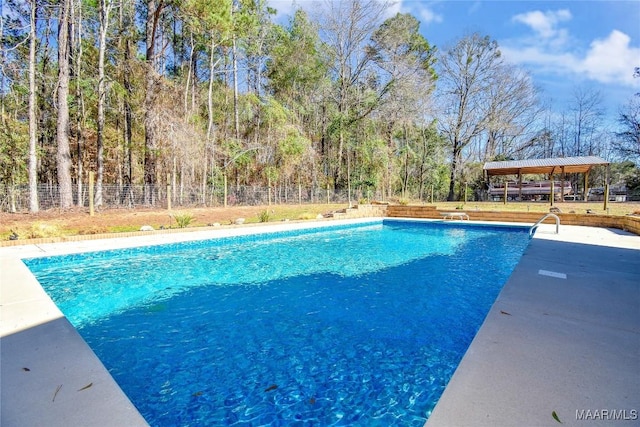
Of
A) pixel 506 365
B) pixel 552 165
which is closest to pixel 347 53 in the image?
pixel 552 165

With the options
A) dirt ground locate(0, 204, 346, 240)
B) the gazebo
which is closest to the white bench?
the gazebo

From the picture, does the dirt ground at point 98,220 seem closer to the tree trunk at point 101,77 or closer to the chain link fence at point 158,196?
the chain link fence at point 158,196

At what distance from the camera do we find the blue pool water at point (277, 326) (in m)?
2.13

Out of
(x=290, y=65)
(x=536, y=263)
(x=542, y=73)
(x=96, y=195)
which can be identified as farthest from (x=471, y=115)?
(x=96, y=195)

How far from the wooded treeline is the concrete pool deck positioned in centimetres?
1023

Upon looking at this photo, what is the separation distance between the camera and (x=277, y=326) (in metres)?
3.28

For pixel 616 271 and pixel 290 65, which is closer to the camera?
pixel 616 271

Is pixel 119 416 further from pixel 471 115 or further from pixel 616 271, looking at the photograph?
pixel 471 115

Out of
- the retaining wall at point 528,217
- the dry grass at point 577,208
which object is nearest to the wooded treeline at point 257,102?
the retaining wall at point 528,217

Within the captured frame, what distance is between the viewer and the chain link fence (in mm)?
10203

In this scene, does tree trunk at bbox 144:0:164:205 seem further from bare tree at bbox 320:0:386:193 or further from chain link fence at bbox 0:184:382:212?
bare tree at bbox 320:0:386:193

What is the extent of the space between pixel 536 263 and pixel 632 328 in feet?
7.28

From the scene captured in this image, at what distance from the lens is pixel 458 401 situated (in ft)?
5.23

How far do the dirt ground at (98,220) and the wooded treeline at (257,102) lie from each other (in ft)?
4.69
